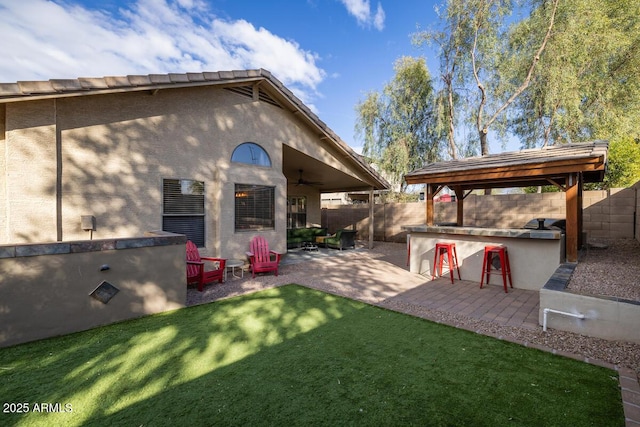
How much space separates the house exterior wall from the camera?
5.00 m

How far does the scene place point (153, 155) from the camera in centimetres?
648

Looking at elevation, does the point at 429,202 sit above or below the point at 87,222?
above

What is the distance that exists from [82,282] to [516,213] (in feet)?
44.7

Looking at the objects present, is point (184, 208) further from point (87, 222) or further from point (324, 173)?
point (324, 173)

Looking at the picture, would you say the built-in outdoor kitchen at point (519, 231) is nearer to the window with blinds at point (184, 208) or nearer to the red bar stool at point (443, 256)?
the red bar stool at point (443, 256)

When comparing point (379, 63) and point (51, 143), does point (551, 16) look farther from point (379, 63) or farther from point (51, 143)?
point (51, 143)

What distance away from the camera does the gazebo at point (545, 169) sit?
5.86m

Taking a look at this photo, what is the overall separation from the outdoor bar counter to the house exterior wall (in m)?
4.19

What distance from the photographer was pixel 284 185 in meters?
8.91

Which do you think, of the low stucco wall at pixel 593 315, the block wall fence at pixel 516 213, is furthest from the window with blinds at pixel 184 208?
the block wall fence at pixel 516 213

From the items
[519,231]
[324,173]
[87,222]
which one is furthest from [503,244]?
[87,222]

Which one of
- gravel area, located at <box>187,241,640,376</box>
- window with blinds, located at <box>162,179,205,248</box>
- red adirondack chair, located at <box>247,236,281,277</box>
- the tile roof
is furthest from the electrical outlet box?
red adirondack chair, located at <box>247,236,281,277</box>

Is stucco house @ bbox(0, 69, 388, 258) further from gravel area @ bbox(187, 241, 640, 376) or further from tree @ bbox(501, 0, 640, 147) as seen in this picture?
tree @ bbox(501, 0, 640, 147)

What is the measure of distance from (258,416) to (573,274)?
5.94m
